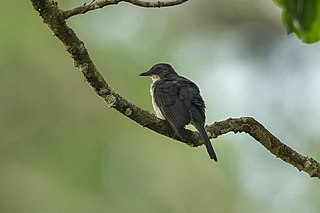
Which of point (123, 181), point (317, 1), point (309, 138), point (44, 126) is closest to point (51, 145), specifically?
point (44, 126)

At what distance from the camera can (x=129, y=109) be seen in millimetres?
2922

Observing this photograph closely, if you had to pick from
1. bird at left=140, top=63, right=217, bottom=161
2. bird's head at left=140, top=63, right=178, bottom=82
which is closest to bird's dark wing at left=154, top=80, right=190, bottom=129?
bird at left=140, top=63, right=217, bottom=161

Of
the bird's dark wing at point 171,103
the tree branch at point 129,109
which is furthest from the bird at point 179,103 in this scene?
the tree branch at point 129,109

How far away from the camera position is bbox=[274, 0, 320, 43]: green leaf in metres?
1.47

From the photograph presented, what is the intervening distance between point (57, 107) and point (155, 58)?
1.11 m

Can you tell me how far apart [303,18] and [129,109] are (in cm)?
149

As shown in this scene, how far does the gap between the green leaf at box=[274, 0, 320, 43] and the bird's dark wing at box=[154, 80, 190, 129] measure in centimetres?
189

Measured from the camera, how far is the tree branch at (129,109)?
2.38 meters

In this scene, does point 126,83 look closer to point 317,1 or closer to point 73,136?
point 73,136

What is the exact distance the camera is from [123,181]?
8.55 metres

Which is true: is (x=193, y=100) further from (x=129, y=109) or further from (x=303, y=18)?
(x=303, y=18)

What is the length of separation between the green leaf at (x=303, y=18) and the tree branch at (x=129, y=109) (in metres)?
0.91

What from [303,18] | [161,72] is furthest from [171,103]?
[303,18]

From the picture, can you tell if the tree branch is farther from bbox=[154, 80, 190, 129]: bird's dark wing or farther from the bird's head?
the bird's head
